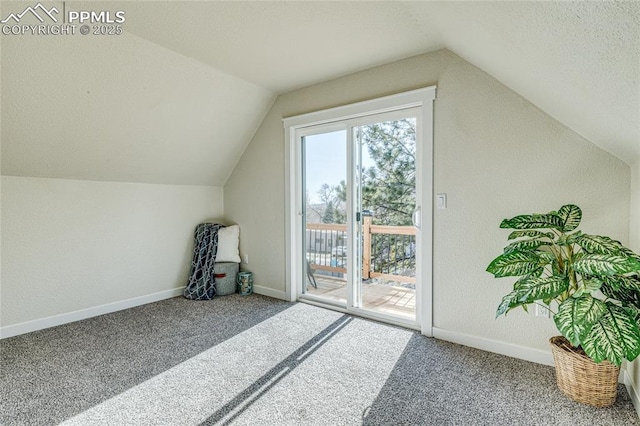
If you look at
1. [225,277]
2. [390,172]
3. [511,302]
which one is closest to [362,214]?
[390,172]

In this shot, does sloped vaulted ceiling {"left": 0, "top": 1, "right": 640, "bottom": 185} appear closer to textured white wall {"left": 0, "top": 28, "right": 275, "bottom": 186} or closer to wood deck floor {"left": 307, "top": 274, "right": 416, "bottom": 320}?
textured white wall {"left": 0, "top": 28, "right": 275, "bottom": 186}

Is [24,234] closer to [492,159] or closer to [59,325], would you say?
[59,325]

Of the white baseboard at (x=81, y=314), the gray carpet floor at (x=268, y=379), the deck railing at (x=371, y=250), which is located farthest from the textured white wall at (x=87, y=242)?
the deck railing at (x=371, y=250)

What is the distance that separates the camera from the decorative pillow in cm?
382

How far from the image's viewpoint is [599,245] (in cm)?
152

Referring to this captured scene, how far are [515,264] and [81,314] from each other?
359 cm

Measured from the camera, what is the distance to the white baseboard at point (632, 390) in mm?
1634

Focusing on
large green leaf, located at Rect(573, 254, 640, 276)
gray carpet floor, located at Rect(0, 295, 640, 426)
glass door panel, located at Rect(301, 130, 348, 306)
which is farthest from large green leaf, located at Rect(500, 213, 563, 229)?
glass door panel, located at Rect(301, 130, 348, 306)

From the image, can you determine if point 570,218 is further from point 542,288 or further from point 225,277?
point 225,277

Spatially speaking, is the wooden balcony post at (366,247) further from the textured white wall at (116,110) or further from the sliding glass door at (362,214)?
the textured white wall at (116,110)

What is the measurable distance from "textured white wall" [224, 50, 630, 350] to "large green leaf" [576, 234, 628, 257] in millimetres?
561

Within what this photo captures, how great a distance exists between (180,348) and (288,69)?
249 centimetres

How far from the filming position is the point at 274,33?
7.32ft

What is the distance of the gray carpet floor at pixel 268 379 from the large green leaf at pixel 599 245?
33.7 inches
